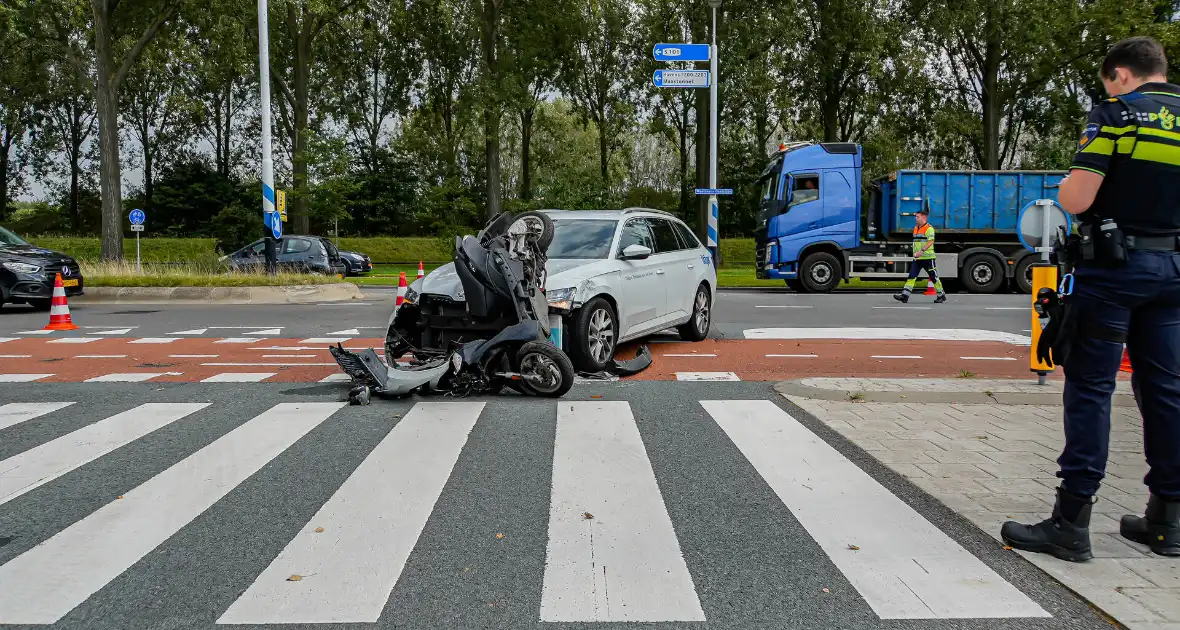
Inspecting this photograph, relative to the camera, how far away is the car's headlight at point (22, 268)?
627 inches

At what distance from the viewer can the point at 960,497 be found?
14.4 feet

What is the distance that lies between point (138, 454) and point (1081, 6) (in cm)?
3736

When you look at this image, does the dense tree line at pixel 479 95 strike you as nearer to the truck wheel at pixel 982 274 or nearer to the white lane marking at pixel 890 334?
the truck wheel at pixel 982 274

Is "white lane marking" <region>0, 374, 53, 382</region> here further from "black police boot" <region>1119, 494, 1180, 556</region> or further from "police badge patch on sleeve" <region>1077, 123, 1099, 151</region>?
"black police boot" <region>1119, 494, 1180, 556</region>

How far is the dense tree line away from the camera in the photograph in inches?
1067

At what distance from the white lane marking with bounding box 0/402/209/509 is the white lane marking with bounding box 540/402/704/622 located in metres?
2.78

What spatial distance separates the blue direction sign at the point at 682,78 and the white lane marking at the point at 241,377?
54.0 ft

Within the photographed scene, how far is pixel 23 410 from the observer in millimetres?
6695

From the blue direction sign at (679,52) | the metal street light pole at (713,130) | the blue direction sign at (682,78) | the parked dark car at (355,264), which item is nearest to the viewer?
the blue direction sign at (679,52)

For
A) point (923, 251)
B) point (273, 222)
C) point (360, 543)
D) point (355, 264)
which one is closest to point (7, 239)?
point (273, 222)

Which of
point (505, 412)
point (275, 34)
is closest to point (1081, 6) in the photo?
point (275, 34)

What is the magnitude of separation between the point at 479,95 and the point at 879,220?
52.4 feet

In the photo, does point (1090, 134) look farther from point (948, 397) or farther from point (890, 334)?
point (890, 334)

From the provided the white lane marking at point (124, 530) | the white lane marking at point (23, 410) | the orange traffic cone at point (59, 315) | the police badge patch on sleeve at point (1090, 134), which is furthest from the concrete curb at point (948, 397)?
the orange traffic cone at point (59, 315)
